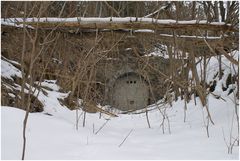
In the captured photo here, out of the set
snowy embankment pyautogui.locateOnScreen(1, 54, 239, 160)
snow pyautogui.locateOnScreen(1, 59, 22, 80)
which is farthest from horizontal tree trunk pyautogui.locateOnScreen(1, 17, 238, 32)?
snowy embankment pyautogui.locateOnScreen(1, 54, 239, 160)

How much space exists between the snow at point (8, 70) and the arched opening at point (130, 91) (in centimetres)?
835

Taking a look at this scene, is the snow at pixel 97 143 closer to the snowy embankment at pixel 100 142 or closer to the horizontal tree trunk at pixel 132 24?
the snowy embankment at pixel 100 142

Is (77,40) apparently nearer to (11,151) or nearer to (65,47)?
(65,47)

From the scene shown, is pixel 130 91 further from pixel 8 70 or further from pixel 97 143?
pixel 97 143

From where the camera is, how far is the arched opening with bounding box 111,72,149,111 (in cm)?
1312

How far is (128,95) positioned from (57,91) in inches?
296

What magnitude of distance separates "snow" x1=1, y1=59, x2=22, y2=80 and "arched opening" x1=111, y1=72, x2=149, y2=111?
8355 millimetres

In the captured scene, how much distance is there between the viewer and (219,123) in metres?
4.02

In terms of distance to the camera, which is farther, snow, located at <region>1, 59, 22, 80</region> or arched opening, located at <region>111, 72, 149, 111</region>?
arched opening, located at <region>111, 72, 149, 111</region>

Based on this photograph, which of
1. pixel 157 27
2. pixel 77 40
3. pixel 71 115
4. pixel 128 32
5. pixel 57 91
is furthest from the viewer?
pixel 57 91

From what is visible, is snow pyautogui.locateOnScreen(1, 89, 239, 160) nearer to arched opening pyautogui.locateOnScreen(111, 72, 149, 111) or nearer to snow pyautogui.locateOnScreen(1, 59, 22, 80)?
snow pyautogui.locateOnScreen(1, 59, 22, 80)

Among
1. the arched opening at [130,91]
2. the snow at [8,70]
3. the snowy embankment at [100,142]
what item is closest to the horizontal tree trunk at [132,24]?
the snow at [8,70]

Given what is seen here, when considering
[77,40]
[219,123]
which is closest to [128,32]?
[77,40]

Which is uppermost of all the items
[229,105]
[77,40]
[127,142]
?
[77,40]
